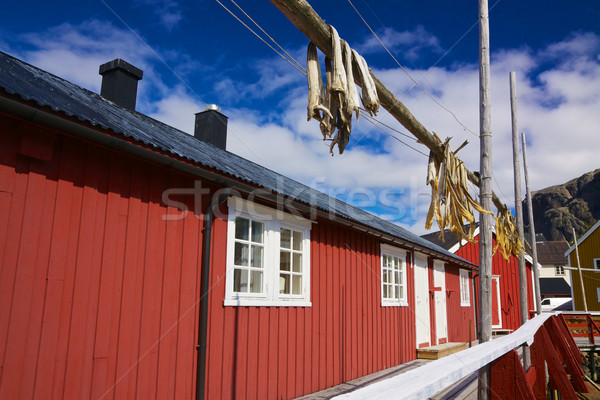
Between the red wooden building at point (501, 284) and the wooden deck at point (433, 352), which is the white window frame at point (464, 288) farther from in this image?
the wooden deck at point (433, 352)

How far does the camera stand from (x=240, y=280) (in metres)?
5.97

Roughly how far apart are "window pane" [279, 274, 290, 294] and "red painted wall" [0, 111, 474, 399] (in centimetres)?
26

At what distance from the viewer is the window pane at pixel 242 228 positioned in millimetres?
6038

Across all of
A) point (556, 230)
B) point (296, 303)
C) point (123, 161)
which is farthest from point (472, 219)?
point (556, 230)

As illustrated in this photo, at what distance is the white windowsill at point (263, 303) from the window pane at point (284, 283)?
0.18 metres

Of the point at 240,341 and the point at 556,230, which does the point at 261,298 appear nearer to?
the point at 240,341

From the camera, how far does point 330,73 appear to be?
3.53 meters

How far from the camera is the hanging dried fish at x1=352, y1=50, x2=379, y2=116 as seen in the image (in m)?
3.72

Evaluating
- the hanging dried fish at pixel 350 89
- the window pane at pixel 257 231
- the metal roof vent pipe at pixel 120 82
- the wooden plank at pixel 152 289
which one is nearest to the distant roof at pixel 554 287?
the window pane at pixel 257 231

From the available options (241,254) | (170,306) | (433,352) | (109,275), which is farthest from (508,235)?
(109,275)

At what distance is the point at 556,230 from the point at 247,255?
85.2 m

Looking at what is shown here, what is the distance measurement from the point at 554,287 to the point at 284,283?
4702 cm

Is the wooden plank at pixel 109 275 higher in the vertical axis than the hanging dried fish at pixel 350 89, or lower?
lower

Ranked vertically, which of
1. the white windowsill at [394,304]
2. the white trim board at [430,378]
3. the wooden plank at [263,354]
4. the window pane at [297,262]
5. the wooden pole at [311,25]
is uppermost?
the wooden pole at [311,25]
